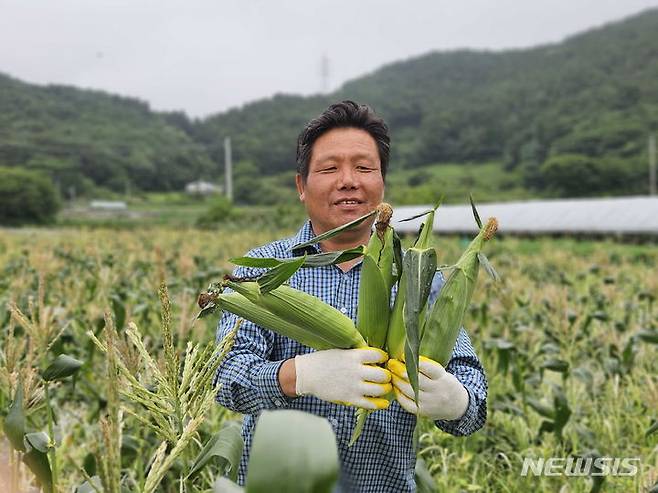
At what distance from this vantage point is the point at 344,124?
1.88 meters

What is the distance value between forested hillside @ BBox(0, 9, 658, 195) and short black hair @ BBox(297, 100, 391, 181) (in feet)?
173

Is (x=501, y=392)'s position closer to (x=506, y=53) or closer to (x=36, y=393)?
(x=36, y=393)

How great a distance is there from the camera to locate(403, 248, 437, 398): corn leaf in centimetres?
108

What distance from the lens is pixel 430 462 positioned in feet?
Answer: 10.6

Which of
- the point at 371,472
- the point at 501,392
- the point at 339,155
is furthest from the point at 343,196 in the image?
the point at 501,392

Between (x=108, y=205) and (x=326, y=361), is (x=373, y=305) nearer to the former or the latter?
(x=326, y=361)

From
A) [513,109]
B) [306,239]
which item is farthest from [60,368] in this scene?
[513,109]

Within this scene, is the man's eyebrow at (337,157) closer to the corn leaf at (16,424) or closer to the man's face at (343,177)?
the man's face at (343,177)

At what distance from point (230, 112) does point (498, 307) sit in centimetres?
7705

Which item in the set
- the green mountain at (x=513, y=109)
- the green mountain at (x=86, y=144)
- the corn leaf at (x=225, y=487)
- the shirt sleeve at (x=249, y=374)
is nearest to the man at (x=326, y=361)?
the shirt sleeve at (x=249, y=374)

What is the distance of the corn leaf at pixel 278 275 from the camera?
46.2 inches

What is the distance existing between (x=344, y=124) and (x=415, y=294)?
92cm

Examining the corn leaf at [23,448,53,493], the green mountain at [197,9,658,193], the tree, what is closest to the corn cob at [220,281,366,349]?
the corn leaf at [23,448,53,493]

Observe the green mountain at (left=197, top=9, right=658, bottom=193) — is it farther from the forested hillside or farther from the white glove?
the white glove
